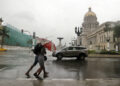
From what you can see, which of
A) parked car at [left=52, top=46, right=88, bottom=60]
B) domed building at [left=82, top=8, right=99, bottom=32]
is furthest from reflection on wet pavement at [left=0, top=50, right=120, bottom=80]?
domed building at [left=82, top=8, right=99, bottom=32]

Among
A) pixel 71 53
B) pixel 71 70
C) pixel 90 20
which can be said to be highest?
pixel 90 20

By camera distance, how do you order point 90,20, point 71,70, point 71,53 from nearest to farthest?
point 71,70 → point 71,53 → point 90,20

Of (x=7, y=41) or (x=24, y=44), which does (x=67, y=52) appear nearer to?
(x=7, y=41)

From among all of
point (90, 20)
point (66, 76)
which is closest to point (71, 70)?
point (66, 76)

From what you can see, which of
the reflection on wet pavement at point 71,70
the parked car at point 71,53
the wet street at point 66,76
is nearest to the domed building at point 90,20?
the parked car at point 71,53

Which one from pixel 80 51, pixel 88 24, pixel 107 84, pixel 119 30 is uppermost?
pixel 88 24

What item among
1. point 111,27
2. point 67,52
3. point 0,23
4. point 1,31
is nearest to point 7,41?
point 0,23

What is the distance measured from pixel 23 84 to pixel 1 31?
48.3 meters

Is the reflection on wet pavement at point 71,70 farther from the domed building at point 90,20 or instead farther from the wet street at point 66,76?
the domed building at point 90,20

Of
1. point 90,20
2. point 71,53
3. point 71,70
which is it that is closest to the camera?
point 71,70

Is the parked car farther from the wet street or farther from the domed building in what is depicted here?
the domed building

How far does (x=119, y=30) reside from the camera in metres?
43.4

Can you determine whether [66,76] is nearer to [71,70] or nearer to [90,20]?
[71,70]

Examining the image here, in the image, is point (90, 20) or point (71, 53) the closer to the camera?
point (71, 53)
